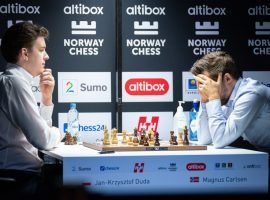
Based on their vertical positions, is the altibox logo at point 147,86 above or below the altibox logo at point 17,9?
below

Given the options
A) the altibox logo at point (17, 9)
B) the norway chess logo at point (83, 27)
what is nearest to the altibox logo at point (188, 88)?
the norway chess logo at point (83, 27)

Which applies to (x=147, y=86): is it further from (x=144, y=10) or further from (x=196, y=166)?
(x=196, y=166)

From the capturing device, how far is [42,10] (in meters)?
4.74

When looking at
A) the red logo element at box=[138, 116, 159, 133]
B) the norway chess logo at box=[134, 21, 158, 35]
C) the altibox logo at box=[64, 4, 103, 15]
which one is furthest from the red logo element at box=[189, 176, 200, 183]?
the altibox logo at box=[64, 4, 103, 15]

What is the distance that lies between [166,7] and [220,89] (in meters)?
1.81

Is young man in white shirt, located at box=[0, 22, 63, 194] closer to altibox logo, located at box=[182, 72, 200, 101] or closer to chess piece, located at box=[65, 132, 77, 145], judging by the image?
chess piece, located at box=[65, 132, 77, 145]

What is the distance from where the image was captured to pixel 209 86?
128 inches

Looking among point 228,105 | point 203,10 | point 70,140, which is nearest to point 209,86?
point 228,105

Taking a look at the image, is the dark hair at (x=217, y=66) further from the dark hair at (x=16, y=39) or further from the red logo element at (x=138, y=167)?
the dark hair at (x=16, y=39)

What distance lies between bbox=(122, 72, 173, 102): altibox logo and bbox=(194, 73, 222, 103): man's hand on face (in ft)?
4.97

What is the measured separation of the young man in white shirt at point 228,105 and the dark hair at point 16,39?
1117 millimetres

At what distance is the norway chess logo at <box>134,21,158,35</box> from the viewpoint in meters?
4.86

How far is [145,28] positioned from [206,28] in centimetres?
61

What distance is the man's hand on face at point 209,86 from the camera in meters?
3.25
